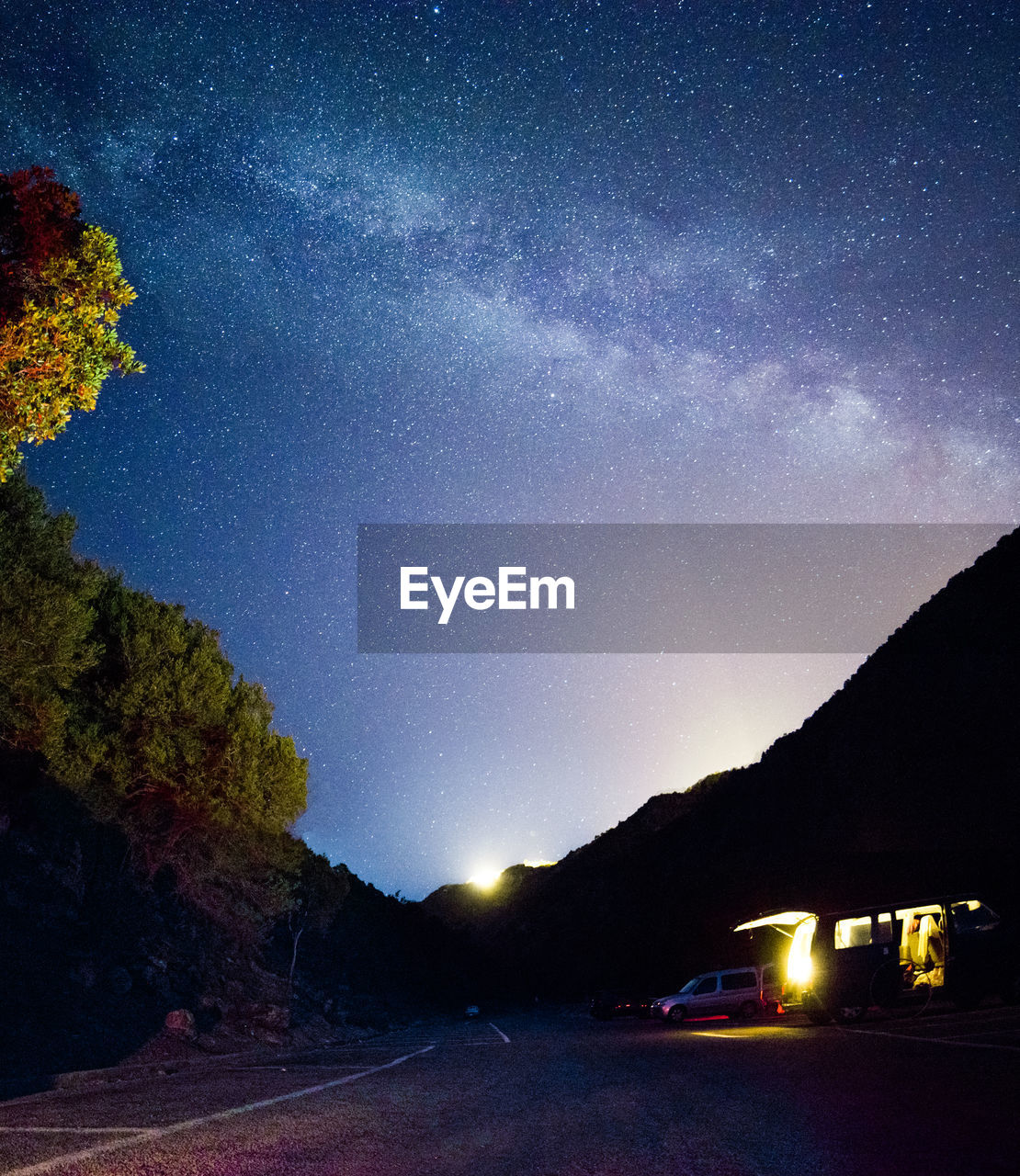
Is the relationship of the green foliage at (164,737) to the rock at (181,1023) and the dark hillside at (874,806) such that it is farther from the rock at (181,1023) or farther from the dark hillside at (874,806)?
the dark hillside at (874,806)

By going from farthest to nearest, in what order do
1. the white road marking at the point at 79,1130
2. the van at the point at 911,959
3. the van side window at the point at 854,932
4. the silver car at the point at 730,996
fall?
the silver car at the point at 730,996
the van side window at the point at 854,932
the van at the point at 911,959
the white road marking at the point at 79,1130

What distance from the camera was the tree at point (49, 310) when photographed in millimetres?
12031

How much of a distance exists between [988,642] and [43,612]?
43586 millimetres

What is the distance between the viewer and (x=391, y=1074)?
11047 mm

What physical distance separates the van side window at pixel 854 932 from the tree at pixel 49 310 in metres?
15.1

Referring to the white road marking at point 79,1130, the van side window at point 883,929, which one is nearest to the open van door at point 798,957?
the van side window at point 883,929

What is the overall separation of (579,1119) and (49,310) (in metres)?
11.7

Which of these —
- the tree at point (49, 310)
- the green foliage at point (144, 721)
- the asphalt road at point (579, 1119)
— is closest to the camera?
the asphalt road at point (579, 1119)

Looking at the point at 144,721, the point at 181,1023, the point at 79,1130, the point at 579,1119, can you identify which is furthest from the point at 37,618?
the point at 579,1119

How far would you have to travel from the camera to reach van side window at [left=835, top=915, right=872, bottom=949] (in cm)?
1581

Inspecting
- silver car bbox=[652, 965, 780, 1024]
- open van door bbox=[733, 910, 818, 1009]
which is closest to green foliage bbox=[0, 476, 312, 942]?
silver car bbox=[652, 965, 780, 1024]

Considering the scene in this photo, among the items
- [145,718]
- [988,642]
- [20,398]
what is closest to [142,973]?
[145,718]

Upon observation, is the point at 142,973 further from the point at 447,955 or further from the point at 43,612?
the point at 447,955

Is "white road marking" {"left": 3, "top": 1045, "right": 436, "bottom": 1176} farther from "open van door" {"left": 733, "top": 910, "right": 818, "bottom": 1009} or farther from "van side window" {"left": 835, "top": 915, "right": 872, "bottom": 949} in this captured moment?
"open van door" {"left": 733, "top": 910, "right": 818, "bottom": 1009}
